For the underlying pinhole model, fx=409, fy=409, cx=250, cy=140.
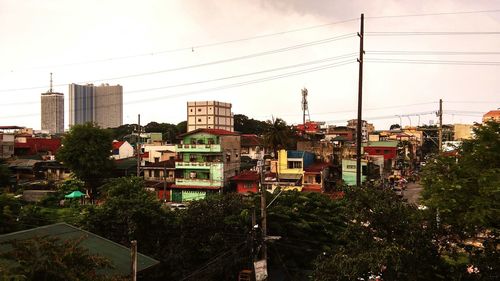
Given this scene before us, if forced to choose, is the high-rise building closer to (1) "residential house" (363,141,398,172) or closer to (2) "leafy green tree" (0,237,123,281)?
(1) "residential house" (363,141,398,172)

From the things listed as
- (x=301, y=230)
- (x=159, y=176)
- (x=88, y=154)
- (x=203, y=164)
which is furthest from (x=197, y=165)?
(x=301, y=230)

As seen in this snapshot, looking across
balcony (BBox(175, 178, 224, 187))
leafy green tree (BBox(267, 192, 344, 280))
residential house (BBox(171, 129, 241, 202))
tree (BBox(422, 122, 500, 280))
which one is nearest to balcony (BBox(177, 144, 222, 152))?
residential house (BBox(171, 129, 241, 202))

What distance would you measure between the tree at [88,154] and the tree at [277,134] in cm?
1908

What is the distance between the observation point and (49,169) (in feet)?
182

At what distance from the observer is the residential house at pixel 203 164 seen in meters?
45.0

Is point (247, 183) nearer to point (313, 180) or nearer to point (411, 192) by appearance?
point (313, 180)

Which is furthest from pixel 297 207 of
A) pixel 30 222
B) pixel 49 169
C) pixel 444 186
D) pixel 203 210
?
pixel 49 169

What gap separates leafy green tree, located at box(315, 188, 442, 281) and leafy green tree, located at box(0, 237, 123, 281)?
19.7 ft

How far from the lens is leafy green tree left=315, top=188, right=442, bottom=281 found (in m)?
10.9

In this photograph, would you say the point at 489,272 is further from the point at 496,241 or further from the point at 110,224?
the point at 110,224

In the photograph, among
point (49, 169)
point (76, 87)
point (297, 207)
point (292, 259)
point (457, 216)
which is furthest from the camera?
point (76, 87)

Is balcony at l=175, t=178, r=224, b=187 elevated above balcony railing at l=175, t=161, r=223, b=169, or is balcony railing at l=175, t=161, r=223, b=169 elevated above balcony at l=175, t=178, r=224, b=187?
balcony railing at l=175, t=161, r=223, b=169

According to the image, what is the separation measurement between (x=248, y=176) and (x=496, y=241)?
110 ft

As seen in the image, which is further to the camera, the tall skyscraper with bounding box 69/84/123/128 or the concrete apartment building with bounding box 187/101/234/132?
the tall skyscraper with bounding box 69/84/123/128
